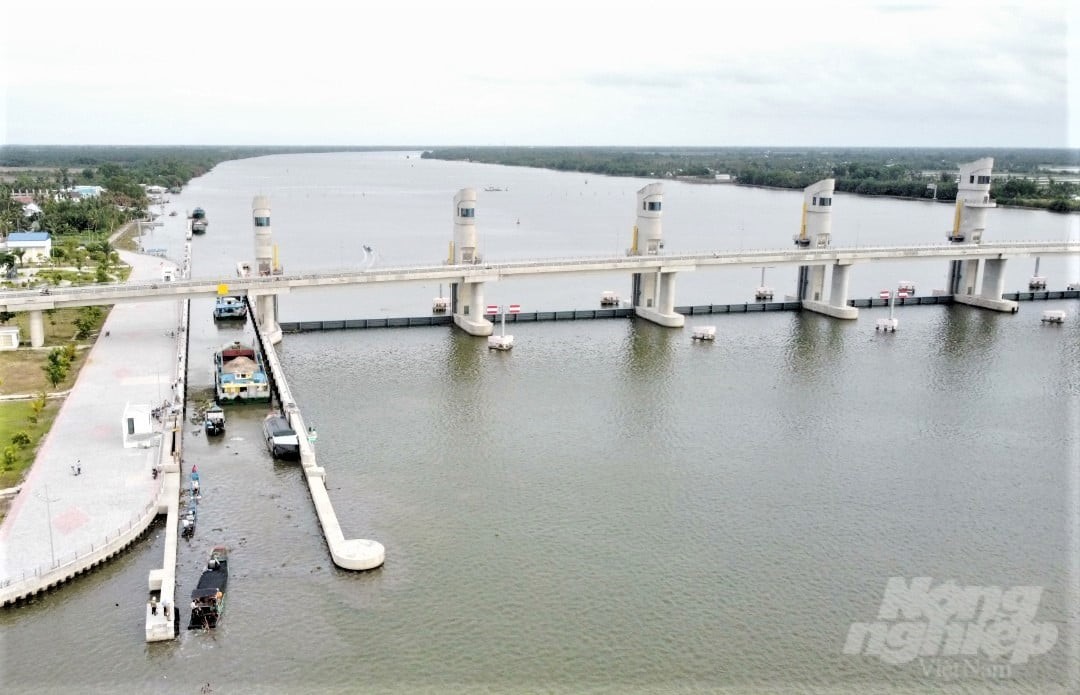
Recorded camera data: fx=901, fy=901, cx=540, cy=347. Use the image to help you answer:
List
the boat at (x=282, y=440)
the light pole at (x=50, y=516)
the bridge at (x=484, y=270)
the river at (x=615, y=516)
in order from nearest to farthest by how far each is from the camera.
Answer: the river at (x=615, y=516)
the light pole at (x=50, y=516)
the boat at (x=282, y=440)
the bridge at (x=484, y=270)

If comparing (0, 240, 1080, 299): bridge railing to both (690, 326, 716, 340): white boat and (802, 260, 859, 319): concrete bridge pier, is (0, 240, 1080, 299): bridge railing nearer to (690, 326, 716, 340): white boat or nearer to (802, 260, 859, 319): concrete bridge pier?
(802, 260, 859, 319): concrete bridge pier

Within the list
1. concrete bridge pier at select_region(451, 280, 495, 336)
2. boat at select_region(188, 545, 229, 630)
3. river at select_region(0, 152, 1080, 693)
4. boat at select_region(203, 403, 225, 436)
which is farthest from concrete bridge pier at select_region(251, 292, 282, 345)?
boat at select_region(188, 545, 229, 630)

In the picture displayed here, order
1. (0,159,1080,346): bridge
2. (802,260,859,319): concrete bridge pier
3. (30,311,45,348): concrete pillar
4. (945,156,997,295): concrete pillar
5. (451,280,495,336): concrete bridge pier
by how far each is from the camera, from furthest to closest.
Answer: (945,156,997,295): concrete pillar < (802,260,859,319): concrete bridge pier < (451,280,495,336): concrete bridge pier < (0,159,1080,346): bridge < (30,311,45,348): concrete pillar

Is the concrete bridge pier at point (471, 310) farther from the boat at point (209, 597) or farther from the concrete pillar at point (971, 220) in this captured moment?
the concrete pillar at point (971, 220)

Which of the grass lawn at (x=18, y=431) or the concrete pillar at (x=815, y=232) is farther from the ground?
the concrete pillar at (x=815, y=232)

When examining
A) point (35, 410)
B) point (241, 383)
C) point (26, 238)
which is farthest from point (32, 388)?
point (26, 238)

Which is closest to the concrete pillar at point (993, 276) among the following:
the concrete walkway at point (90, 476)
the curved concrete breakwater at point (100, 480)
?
the curved concrete breakwater at point (100, 480)
